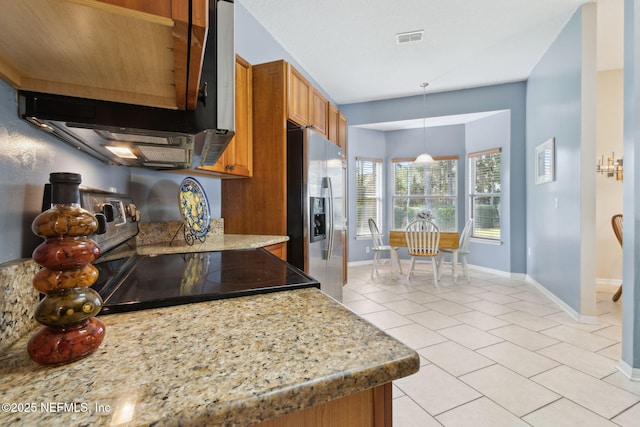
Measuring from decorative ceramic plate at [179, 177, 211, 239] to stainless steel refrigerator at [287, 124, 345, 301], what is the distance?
78cm

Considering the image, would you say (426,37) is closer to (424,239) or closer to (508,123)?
(508,123)

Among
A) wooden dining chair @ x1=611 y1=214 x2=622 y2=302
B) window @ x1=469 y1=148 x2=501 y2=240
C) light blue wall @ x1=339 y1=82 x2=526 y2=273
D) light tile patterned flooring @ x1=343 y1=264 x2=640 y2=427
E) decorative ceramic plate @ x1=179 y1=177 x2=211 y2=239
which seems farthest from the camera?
window @ x1=469 y1=148 x2=501 y2=240

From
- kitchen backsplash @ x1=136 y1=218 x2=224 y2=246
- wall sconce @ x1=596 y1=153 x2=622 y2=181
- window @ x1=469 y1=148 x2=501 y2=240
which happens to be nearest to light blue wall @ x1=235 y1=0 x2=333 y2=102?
kitchen backsplash @ x1=136 y1=218 x2=224 y2=246

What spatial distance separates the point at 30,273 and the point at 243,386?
559 millimetres

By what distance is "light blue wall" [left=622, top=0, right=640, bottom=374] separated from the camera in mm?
1869

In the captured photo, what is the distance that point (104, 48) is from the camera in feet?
2.01

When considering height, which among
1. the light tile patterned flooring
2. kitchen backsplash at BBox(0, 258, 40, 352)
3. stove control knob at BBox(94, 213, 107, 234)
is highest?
stove control knob at BBox(94, 213, 107, 234)

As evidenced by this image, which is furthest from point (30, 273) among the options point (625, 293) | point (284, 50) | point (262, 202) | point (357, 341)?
point (284, 50)

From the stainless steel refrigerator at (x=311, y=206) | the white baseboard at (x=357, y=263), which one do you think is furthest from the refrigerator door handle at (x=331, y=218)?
the white baseboard at (x=357, y=263)

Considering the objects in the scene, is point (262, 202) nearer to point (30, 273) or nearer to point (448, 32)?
point (30, 273)

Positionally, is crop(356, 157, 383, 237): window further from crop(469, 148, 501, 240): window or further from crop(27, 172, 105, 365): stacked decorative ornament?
crop(27, 172, 105, 365): stacked decorative ornament

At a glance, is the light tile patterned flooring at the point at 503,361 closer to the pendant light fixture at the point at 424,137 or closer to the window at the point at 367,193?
the pendant light fixture at the point at 424,137

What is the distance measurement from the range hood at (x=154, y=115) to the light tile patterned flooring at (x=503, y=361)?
1.65 m

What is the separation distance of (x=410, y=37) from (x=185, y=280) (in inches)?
138
